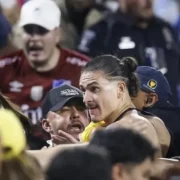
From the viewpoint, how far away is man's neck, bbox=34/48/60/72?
783 centimetres

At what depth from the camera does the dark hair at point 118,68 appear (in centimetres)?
566

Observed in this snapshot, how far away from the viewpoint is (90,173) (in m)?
3.50

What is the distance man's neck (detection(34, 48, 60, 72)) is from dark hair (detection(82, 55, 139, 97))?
2.05 m

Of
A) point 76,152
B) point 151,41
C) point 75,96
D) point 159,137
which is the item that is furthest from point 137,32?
point 76,152

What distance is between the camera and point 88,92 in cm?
564

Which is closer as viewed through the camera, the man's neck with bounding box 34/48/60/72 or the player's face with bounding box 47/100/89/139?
the player's face with bounding box 47/100/89/139

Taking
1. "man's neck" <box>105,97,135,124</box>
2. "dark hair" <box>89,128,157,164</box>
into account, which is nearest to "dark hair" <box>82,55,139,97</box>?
"man's neck" <box>105,97,135,124</box>

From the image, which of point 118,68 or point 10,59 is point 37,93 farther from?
point 118,68

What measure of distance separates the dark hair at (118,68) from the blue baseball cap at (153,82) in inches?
16.7

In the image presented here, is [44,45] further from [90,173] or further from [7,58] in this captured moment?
[90,173]

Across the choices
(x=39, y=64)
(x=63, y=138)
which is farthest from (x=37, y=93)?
(x=63, y=138)

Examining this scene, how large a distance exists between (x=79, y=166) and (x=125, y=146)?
0.56 meters

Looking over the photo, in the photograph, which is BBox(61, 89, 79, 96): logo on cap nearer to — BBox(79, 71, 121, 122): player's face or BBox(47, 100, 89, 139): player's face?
BBox(47, 100, 89, 139): player's face

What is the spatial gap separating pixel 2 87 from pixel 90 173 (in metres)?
4.34
